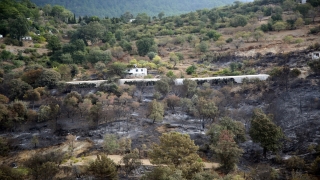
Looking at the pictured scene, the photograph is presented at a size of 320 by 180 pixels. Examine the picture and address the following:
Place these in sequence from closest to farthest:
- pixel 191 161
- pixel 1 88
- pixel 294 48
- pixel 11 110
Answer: pixel 191 161, pixel 11 110, pixel 1 88, pixel 294 48

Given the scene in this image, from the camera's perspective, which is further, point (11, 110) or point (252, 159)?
point (11, 110)

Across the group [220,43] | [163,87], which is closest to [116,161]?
[163,87]

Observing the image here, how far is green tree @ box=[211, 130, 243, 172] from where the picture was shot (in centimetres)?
2152

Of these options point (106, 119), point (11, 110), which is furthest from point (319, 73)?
point (11, 110)

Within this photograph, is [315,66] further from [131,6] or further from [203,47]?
[131,6]

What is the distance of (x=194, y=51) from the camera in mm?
51938

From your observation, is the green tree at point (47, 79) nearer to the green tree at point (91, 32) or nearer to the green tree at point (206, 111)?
the green tree at point (206, 111)

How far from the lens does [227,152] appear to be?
70.4 feet

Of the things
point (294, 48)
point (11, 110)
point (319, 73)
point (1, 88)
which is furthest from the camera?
point (294, 48)

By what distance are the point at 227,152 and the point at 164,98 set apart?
14.3 m

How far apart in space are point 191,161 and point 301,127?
11.7 metres

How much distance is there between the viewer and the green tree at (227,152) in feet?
70.6

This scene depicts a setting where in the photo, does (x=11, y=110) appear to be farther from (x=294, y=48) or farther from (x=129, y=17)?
(x=129, y=17)

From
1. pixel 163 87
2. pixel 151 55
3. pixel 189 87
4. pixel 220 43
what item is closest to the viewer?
pixel 189 87
